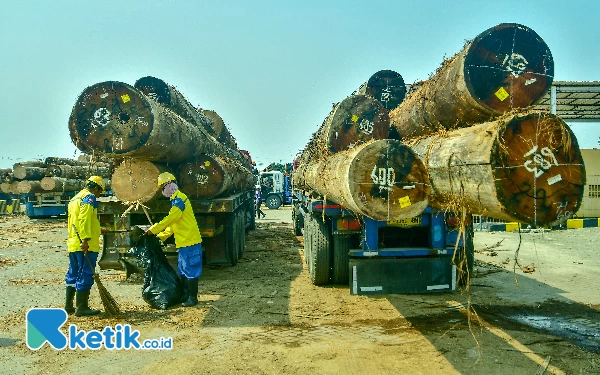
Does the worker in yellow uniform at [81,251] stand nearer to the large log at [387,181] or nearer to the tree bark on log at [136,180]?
the tree bark on log at [136,180]

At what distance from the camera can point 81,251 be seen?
6.41 meters

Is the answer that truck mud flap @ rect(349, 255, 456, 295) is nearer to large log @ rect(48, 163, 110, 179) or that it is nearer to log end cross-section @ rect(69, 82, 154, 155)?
log end cross-section @ rect(69, 82, 154, 155)

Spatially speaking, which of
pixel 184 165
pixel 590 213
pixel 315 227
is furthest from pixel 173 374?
A: pixel 590 213

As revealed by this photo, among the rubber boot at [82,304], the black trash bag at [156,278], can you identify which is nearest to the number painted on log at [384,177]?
the black trash bag at [156,278]

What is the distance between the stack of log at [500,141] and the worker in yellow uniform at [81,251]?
3.53 m

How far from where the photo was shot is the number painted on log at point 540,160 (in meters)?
3.44

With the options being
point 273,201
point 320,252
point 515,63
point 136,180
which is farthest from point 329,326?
point 273,201

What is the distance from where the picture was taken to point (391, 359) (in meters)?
4.74

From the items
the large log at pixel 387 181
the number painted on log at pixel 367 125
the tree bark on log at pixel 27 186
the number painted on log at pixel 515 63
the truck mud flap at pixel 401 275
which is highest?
the number painted on log at pixel 515 63

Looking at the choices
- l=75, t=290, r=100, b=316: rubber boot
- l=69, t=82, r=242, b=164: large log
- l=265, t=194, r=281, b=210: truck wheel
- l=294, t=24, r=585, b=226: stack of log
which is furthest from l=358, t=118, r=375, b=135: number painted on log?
l=265, t=194, r=281, b=210: truck wheel

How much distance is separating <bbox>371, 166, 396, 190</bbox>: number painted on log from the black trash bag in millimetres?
3480

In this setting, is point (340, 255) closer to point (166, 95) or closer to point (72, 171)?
point (166, 95)

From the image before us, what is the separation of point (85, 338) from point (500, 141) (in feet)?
15.1

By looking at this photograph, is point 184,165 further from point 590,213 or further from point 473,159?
point 590,213
